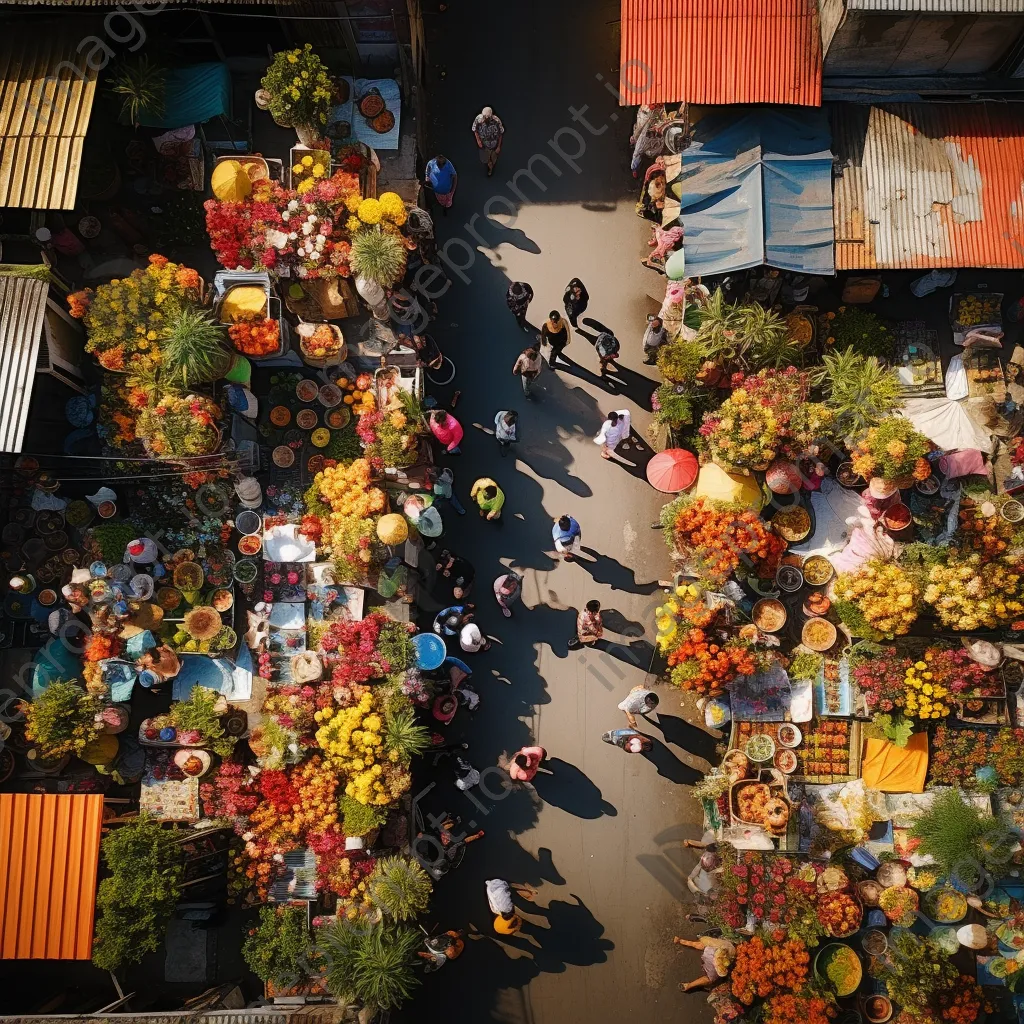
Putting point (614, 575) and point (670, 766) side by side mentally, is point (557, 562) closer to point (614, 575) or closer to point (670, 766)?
point (614, 575)

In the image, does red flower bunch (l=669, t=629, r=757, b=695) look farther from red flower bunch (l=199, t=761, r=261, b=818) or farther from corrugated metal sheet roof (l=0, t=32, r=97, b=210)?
corrugated metal sheet roof (l=0, t=32, r=97, b=210)

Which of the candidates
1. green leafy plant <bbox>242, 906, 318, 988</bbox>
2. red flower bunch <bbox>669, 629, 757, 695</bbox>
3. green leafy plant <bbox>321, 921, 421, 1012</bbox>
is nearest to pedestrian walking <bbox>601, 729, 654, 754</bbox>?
red flower bunch <bbox>669, 629, 757, 695</bbox>

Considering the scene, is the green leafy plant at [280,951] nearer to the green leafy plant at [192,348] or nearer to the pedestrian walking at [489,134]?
the green leafy plant at [192,348]

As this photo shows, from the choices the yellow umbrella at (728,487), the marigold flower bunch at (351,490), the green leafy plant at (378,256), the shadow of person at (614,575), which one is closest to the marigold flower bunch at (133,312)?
the green leafy plant at (378,256)

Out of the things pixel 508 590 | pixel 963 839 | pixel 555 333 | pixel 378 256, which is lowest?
pixel 963 839

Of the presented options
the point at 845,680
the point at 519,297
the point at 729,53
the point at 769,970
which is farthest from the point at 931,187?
the point at 769,970

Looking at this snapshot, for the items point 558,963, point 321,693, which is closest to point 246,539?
point 321,693

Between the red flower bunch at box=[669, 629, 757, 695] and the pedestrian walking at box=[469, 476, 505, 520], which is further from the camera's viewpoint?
the pedestrian walking at box=[469, 476, 505, 520]
